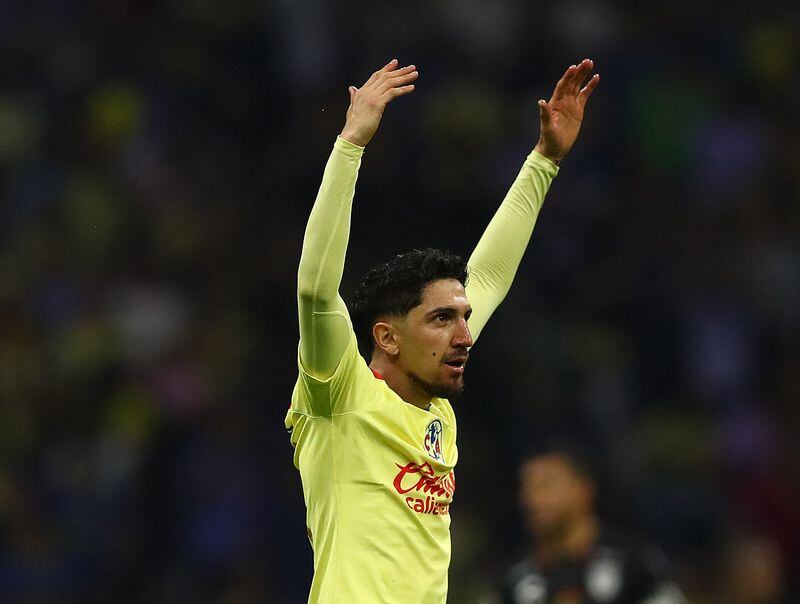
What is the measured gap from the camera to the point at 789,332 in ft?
31.7

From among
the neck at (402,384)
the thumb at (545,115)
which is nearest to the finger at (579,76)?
the thumb at (545,115)

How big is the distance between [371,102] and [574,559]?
9.07 ft

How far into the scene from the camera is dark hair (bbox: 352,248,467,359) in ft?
14.4

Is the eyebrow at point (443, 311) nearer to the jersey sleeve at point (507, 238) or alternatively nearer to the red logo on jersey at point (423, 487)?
the red logo on jersey at point (423, 487)

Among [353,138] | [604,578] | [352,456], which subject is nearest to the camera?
[353,138]

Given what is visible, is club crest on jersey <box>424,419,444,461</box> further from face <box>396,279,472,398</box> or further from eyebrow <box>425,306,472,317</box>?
eyebrow <box>425,306,472,317</box>

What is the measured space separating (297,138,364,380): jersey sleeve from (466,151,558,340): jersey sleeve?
3.14ft

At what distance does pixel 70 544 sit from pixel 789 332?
466cm

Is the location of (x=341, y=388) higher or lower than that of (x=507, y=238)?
lower

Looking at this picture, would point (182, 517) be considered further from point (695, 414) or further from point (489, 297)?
point (489, 297)

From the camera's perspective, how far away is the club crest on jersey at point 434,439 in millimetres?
4348

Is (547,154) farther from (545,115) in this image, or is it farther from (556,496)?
(556,496)

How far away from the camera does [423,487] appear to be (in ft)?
14.1

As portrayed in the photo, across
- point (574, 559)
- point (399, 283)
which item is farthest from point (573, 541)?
point (399, 283)
